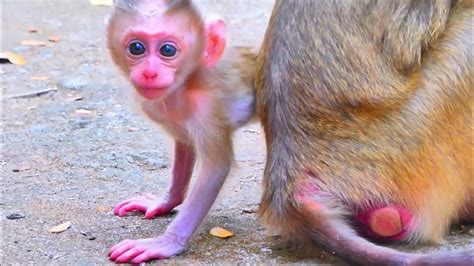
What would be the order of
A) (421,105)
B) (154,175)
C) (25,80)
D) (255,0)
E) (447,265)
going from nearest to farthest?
(447,265) → (421,105) → (154,175) → (25,80) → (255,0)

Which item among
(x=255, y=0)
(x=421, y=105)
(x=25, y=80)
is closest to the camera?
(x=421, y=105)

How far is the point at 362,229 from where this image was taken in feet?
10.8

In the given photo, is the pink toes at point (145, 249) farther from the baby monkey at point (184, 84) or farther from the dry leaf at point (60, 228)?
the dry leaf at point (60, 228)

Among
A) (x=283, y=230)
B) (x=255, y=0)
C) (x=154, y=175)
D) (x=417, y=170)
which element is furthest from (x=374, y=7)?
(x=255, y=0)

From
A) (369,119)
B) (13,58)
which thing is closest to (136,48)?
(369,119)

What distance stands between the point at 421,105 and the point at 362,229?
1.43 feet

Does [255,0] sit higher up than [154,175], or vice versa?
[255,0]

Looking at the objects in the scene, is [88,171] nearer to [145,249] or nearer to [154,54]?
[145,249]

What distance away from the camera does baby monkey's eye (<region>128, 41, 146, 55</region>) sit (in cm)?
337

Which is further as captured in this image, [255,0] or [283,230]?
[255,0]

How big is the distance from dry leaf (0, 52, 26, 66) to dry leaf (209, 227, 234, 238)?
3104 mm

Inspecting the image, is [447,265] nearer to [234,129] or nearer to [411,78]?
[411,78]

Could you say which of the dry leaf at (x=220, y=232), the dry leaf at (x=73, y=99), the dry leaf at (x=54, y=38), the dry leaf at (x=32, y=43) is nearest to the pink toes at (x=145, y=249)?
the dry leaf at (x=220, y=232)

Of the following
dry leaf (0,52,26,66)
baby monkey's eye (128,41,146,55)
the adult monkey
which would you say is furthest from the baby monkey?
dry leaf (0,52,26,66)
